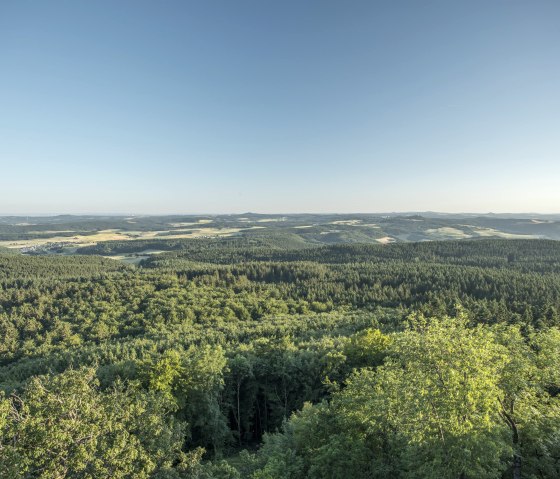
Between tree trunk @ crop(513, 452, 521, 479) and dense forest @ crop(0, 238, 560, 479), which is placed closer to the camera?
dense forest @ crop(0, 238, 560, 479)

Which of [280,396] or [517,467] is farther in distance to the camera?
[280,396]

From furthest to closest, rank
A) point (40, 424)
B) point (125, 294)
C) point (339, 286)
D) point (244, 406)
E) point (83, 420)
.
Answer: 1. point (339, 286)
2. point (125, 294)
3. point (244, 406)
4. point (83, 420)
5. point (40, 424)

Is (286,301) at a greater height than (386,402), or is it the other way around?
(386,402)

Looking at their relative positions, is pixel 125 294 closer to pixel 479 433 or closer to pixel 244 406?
pixel 244 406

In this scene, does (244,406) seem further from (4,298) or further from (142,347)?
(4,298)

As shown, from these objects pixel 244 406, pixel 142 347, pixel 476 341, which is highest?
pixel 476 341

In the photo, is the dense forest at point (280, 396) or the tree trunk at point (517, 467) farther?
the tree trunk at point (517, 467)

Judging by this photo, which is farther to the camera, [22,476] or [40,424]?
[40,424]

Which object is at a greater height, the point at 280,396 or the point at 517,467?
the point at 517,467

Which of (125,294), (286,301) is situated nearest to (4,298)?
(125,294)

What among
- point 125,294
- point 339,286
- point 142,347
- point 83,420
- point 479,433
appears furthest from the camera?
point 339,286
